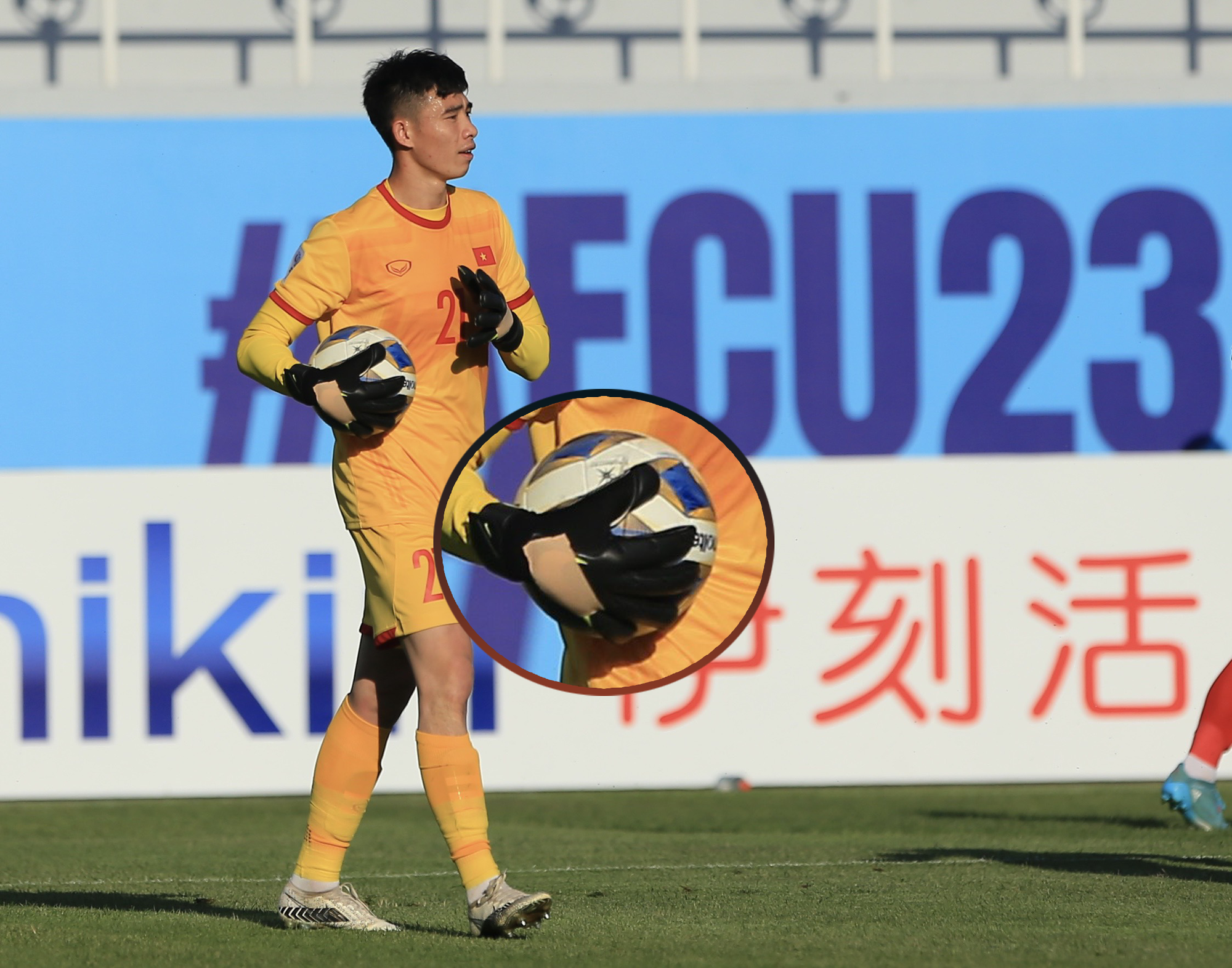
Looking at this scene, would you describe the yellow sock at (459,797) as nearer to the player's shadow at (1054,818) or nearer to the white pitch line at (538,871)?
the white pitch line at (538,871)

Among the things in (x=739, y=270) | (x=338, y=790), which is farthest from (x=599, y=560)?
(x=739, y=270)

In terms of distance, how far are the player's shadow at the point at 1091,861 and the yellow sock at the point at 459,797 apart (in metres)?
2.20

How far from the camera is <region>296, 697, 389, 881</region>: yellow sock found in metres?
4.87

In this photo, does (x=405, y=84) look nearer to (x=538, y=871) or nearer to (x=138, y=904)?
(x=138, y=904)

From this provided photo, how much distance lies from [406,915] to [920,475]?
5498mm

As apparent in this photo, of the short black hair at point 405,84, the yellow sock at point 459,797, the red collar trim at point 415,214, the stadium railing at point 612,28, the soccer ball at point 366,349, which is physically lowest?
the yellow sock at point 459,797

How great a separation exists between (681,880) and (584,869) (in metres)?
0.62

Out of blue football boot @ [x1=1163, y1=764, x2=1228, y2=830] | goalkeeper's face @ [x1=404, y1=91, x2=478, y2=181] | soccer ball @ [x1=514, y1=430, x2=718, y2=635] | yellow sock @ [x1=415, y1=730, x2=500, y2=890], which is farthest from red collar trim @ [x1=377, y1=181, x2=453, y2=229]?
blue football boot @ [x1=1163, y1=764, x2=1228, y2=830]

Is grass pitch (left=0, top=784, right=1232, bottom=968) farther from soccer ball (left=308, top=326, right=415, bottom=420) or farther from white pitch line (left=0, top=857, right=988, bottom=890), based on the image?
soccer ball (left=308, top=326, right=415, bottom=420)

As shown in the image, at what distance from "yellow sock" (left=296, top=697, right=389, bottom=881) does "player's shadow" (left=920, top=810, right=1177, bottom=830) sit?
13.7ft

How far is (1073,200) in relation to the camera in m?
10.3

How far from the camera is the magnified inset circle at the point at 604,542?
4566 millimetres

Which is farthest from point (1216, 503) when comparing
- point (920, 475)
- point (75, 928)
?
point (75, 928)

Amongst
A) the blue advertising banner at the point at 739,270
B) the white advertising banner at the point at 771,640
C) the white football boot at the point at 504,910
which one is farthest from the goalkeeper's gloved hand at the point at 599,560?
the blue advertising banner at the point at 739,270
